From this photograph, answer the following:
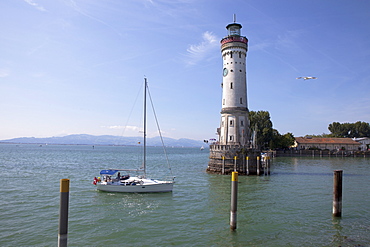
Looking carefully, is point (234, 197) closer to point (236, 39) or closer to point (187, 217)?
point (187, 217)

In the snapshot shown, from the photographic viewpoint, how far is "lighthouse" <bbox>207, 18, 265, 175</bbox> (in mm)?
43562

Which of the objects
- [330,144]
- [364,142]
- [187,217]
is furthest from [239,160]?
[364,142]

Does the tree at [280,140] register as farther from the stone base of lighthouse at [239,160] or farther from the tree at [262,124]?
the stone base of lighthouse at [239,160]

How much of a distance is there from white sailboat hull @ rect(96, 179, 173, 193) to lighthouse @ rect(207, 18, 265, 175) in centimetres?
1667

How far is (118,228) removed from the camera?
59.1 feet

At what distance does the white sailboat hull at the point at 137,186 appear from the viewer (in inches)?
1137

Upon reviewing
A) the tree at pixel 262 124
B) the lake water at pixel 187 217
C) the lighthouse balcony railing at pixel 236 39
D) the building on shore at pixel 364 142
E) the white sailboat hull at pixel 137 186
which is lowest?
the lake water at pixel 187 217

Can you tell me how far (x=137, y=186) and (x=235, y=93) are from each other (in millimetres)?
23806

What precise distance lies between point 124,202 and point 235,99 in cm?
2642

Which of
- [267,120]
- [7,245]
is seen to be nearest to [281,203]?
[7,245]

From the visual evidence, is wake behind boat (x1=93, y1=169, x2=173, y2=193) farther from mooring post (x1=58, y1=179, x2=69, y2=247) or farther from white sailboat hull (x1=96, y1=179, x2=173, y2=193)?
mooring post (x1=58, y1=179, x2=69, y2=247)

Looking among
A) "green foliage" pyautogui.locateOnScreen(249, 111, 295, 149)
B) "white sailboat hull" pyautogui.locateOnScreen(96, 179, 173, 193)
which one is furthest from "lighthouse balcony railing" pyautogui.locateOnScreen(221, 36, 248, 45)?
"green foliage" pyautogui.locateOnScreen(249, 111, 295, 149)

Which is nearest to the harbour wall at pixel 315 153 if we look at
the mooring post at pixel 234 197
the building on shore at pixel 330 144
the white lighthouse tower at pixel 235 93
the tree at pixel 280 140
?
the tree at pixel 280 140

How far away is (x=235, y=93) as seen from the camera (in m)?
44.7
